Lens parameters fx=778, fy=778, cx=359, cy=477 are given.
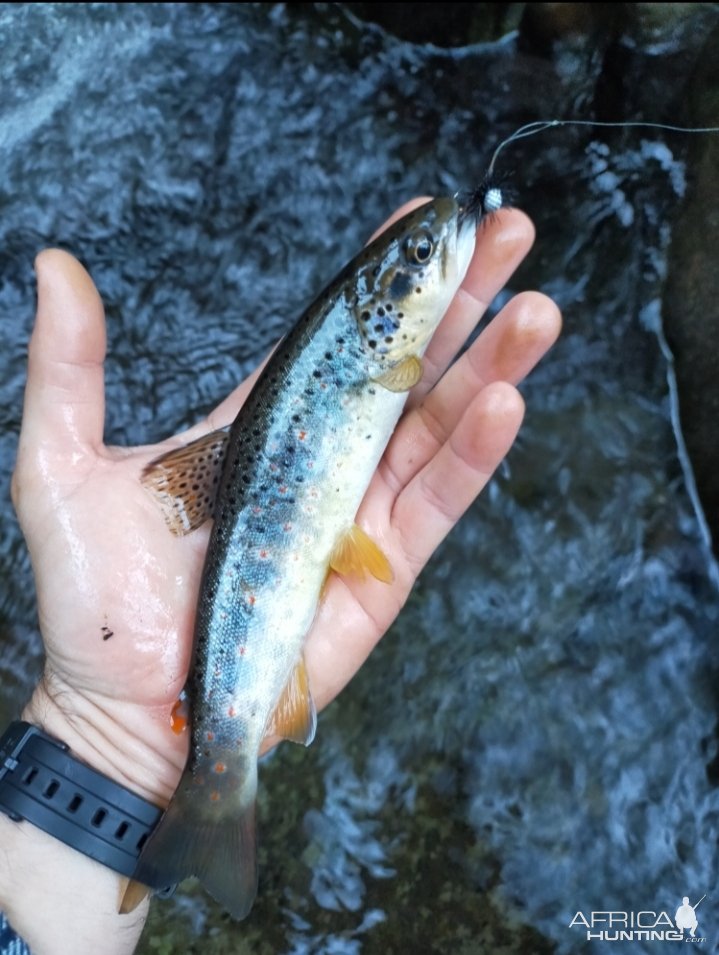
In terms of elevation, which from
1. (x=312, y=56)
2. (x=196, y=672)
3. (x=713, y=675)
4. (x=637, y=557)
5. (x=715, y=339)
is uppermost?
(x=312, y=56)

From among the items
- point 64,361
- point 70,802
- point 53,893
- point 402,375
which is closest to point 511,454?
point 402,375

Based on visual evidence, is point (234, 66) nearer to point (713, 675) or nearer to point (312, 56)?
point (312, 56)

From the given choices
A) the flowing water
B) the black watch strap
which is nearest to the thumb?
the black watch strap

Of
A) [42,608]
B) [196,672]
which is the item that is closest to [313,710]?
[196,672]

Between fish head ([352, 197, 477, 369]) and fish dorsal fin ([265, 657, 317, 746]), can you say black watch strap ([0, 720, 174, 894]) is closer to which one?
fish dorsal fin ([265, 657, 317, 746])

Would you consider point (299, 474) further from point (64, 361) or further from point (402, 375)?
point (64, 361)

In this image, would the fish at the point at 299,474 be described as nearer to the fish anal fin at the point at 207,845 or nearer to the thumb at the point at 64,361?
the fish anal fin at the point at 207,845
